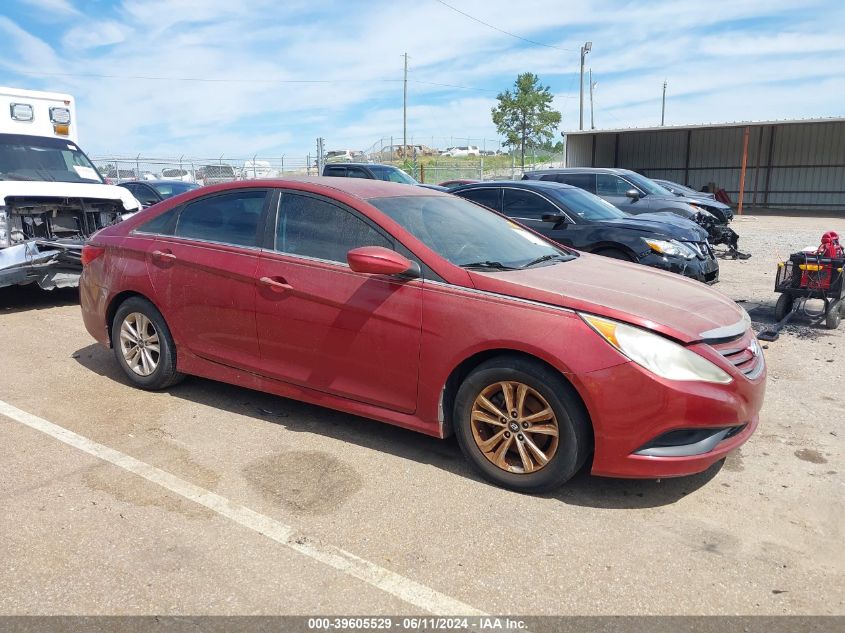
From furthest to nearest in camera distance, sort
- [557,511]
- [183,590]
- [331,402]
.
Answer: [331,402] → [557,511] → [183,590]

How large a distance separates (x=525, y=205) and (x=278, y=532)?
689 centimetres

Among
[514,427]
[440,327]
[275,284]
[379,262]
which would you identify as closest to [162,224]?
[275,284]

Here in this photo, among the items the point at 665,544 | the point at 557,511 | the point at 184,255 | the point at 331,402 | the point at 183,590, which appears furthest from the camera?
the point at 184,255

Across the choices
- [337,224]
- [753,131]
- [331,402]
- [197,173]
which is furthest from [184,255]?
[753,131]

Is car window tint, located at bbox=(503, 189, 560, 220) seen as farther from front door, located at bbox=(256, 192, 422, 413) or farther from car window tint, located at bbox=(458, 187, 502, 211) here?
front door, located at bbox=(256, 192, 422, 413)

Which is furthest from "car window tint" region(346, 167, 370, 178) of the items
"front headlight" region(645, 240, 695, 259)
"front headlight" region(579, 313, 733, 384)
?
"front headlight" region(579, 313, 733, 384)

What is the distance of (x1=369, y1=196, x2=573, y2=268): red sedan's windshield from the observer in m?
4.06

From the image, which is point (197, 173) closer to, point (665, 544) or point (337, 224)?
point (337, 224)

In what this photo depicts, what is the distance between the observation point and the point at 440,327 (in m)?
3.68

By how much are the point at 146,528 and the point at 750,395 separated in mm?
3068

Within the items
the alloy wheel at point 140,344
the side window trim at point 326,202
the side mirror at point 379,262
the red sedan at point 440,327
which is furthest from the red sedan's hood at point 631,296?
the alloy wheel at point 140,344

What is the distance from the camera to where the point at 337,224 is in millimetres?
4207

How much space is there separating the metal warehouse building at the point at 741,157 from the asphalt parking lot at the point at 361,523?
82.2 ft

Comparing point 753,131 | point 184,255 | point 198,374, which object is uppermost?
point 753,131
